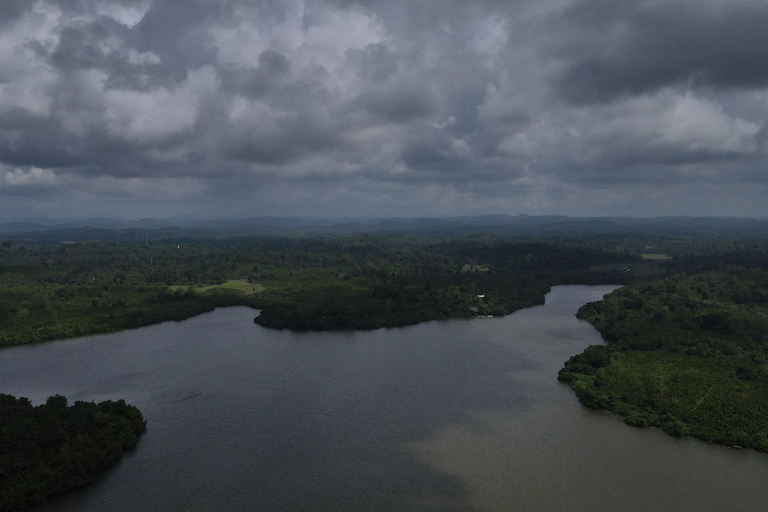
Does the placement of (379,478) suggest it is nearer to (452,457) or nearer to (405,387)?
(452,457)

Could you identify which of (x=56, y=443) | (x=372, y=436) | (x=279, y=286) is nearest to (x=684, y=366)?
(x=372, y=436)

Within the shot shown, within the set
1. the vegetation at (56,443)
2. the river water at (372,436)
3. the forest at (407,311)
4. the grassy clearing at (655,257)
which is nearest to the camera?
the vegetation at (56,443)

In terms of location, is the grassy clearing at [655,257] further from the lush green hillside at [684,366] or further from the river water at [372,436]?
the river water at [372,436]

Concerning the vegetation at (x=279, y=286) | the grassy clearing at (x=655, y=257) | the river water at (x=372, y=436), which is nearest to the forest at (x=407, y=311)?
the vegetation at (x=279, y=286)

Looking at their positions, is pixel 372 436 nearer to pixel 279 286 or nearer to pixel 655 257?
pixel 279 286

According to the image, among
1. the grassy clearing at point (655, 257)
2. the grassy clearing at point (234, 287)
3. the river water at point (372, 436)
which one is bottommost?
the river water at point (372, 436)
